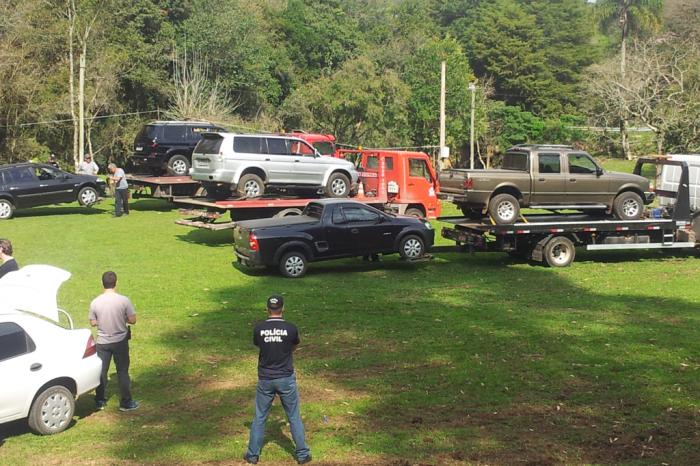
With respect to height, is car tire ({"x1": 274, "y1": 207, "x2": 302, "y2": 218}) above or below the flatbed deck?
below

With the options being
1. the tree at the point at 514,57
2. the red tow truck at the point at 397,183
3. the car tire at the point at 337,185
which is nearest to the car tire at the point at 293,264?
the red tow truck at the point at 397,183

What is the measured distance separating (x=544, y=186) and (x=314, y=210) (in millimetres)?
5446

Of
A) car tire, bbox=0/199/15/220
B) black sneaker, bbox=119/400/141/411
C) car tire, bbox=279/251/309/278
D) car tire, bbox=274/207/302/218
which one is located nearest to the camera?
black sneaker, bbox=119/400/141/411

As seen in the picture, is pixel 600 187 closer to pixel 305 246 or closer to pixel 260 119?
pixel 305 246

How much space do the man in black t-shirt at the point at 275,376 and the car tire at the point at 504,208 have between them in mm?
11404

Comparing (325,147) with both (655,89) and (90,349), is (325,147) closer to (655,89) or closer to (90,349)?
(90,349)

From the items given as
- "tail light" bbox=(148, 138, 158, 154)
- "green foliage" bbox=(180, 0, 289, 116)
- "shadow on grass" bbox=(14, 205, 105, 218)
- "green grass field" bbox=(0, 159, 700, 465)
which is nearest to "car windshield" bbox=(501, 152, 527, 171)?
"green grass field" bbox=(0, 159, 700, 465)

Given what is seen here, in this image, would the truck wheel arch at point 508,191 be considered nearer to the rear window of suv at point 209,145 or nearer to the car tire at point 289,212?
the car tire at point 289,212

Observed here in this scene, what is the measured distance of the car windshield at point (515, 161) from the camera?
18.3 m

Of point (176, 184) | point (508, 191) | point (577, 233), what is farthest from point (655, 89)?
point (176, 184)

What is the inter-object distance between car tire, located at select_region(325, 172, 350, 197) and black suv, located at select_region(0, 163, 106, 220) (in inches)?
384

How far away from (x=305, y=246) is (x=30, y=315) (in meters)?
8.83

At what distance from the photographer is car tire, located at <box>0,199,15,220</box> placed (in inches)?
966

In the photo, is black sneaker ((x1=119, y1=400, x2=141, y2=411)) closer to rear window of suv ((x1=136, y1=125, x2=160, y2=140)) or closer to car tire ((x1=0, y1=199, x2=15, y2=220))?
car tire ((x1=0, y1=199, x2=15, y2=220))
